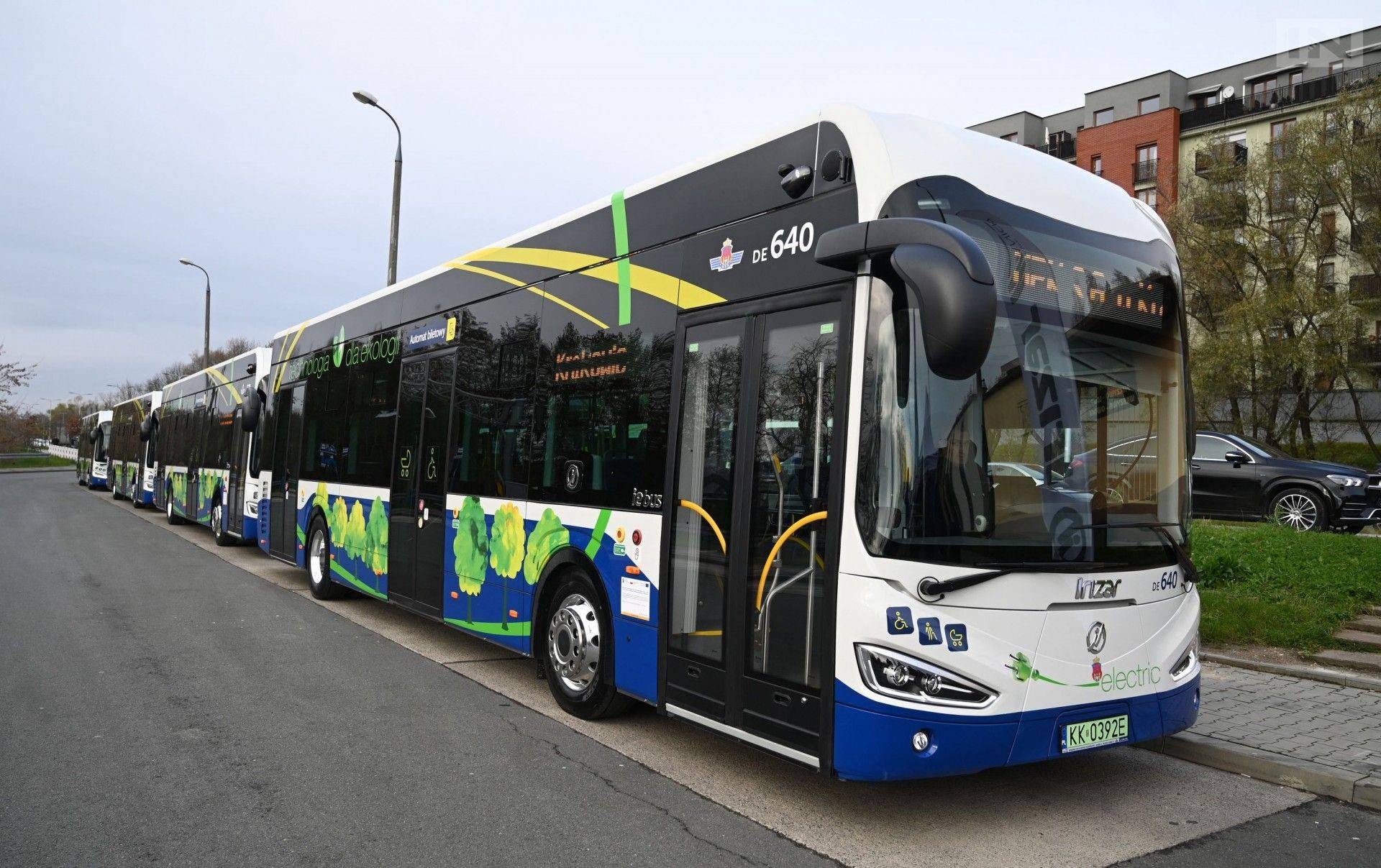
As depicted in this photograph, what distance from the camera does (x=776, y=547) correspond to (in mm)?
4832

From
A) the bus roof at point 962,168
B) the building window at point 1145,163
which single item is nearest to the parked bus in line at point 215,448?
the bus roof at point 962,168

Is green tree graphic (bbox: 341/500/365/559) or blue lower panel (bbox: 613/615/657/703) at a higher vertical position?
green tree graphic (bbox: 341/500/365/559)

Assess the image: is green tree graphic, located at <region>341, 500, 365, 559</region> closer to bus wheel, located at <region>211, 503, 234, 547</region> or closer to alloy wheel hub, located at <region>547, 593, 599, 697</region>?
alloy wheel hub, located at <region>547, 593, 599, 697</region>

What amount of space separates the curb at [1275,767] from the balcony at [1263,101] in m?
45.5

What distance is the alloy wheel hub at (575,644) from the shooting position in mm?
6355

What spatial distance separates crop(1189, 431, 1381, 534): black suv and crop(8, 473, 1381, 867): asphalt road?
34.0ft

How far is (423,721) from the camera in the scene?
6492mm

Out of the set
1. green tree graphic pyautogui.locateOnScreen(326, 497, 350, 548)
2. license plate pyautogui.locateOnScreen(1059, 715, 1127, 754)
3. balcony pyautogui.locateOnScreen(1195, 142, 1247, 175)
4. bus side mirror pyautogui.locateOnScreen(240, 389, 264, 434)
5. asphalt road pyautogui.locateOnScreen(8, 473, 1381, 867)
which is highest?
balcony pyautogui.locateOnScreen(1195, 142, 1247, 175)

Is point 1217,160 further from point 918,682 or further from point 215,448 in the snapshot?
Result: point 918,682

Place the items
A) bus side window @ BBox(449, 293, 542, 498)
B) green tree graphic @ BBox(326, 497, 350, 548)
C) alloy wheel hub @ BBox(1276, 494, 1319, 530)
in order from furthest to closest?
1. alloy wheel hub @ BBox(1276, 494, 1319, 530)
2. green tree graphic @ BBox(326, 497, 350, 548)
3. bus side window @ BBox(449, 293, 542, 498)

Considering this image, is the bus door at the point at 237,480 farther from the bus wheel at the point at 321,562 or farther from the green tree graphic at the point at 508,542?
the green tree graphic at the point at 508,542

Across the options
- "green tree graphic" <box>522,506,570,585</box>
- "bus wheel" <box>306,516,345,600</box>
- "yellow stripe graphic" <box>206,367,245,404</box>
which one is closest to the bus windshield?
"green tree graphic" <box>522,506,570,585</box>

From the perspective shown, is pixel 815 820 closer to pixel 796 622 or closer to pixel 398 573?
pixel 796 622

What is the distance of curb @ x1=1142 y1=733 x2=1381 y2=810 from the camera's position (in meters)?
5.19
